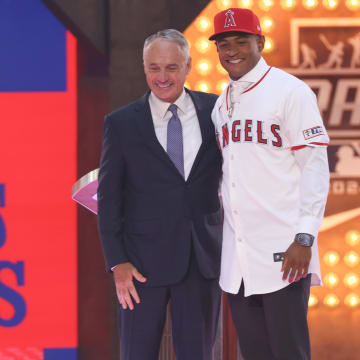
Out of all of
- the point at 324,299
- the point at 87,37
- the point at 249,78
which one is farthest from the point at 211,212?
the point at 87,37

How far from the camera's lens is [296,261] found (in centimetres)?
184

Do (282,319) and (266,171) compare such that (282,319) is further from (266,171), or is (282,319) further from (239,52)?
(239,52)

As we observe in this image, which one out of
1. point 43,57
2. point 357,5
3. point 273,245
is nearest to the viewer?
point 273,245

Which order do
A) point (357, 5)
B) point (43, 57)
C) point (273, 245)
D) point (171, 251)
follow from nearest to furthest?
point (273, 245)
point (171, 251)
point (357, 5)
point (43, 57)

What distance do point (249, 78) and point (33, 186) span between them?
178cm

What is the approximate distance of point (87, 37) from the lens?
3.16 m

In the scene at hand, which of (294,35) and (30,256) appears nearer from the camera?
(294,35)

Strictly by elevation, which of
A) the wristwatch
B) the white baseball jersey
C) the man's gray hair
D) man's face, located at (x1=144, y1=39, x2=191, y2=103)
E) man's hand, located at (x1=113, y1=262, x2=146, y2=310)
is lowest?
man's hand, located at (x1=113, y1=262, x2=146, y2=310)

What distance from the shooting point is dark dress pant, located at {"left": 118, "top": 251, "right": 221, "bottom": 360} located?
6.88 ft

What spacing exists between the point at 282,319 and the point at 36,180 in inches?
74.5

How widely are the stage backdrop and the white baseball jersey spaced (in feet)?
5.27

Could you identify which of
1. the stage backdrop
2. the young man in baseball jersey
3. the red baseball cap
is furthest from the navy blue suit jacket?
the stage backdrop

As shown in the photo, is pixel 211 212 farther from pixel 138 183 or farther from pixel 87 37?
pixel 87 37

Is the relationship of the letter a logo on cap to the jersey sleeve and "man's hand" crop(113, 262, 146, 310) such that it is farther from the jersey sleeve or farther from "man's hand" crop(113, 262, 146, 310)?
"man's hand" crop(113, 262, 146, 310)
